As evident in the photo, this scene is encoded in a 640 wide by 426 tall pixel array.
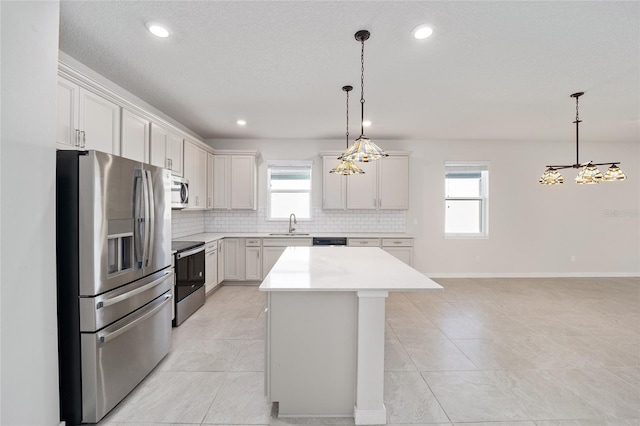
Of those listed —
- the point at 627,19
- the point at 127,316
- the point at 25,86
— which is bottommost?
the point at 127,316

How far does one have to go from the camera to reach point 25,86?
1433 mm

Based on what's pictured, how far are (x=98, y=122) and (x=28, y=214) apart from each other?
1.23 meters

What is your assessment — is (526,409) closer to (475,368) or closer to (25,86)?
(475,368)

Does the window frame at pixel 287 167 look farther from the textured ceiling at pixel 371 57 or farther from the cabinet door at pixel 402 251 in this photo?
the cabinet door at pixel 402 251

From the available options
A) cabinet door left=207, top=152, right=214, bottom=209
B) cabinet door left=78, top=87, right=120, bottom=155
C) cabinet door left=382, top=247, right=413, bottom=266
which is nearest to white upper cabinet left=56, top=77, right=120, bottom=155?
cabinet door left=78, top=87, right=120, bottom=155

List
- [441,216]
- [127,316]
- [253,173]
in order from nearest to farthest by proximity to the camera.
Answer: [127,316], [253,173], [441,216]

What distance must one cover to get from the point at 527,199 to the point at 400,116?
11.2 feet

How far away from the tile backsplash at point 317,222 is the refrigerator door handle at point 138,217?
10.5ft

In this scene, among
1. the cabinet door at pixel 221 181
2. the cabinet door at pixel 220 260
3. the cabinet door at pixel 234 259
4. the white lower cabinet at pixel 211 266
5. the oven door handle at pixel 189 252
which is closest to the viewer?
the oven door handle at pixel 189 252

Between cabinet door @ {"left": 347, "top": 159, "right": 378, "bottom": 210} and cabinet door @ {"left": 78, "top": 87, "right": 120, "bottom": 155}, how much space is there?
3.48 m

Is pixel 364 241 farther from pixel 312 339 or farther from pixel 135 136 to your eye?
pixel 135 136

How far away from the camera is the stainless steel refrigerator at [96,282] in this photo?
1713mm

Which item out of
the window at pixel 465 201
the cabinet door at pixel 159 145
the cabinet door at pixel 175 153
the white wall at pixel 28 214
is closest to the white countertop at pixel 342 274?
the white wall at pixel 28 214

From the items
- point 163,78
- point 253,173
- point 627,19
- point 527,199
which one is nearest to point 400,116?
point 627,19
